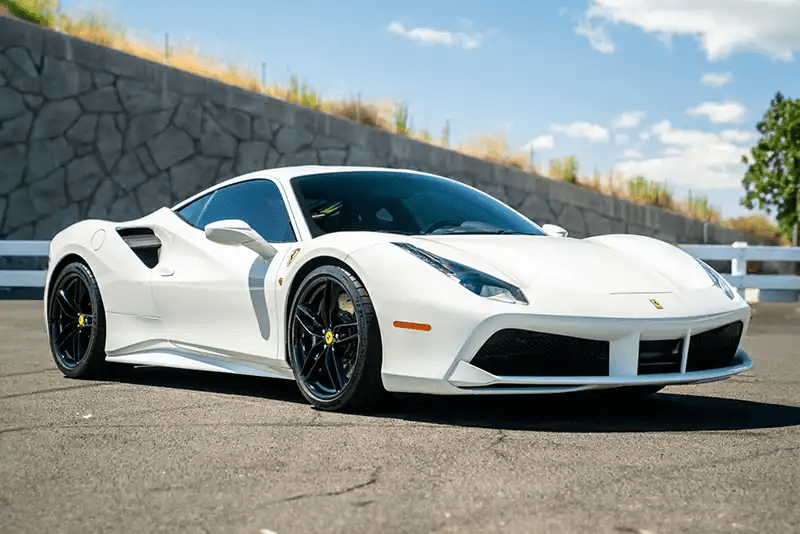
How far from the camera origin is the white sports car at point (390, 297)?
Result: 486 centimetres

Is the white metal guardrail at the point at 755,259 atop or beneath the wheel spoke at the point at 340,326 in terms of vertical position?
beneath

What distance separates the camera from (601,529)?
10.2 ft

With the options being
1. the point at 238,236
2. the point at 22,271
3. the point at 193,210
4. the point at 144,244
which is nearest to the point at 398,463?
the point at 238,236

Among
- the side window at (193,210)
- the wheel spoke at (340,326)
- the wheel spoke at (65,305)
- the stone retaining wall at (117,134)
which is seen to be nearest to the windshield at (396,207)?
the wheel spoke at (340,326)

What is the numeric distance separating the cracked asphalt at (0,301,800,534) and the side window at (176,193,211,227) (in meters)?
1.02

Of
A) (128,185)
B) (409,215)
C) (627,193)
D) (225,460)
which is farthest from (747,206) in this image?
(225,460)

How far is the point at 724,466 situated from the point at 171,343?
11.6 ft

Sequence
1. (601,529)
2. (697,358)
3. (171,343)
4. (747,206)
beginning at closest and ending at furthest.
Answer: (601,529)
(697,358)
(171,343)
(747,206)

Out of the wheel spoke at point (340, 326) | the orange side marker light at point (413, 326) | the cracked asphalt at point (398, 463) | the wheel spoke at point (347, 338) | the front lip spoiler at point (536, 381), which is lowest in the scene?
the cracked asphalt at point (398, 463)

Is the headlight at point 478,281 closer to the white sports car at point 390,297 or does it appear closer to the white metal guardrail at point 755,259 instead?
the white sports car at point 390,297

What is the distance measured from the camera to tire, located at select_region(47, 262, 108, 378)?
700 centimetres

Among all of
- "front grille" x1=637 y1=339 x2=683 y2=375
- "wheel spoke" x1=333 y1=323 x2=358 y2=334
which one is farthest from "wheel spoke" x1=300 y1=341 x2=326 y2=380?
"front grille" x1=637 y1=339 x2=683 y2=375

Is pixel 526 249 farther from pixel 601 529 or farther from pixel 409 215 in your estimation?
pixel 601 529

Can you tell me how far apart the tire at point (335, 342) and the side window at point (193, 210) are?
4.89 feet
